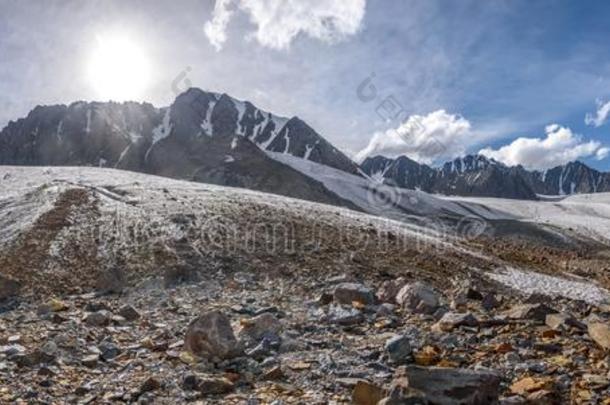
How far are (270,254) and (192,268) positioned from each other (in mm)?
4125

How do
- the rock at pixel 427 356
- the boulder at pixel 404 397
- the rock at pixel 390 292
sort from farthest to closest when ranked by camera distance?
the rock at pixel 390 292, the rock at pixel 427 356, the boulder at pixel 404 397

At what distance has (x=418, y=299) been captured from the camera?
1548cm

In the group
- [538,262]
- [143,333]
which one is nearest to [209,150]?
[538,262]

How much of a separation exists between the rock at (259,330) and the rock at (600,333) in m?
7.02

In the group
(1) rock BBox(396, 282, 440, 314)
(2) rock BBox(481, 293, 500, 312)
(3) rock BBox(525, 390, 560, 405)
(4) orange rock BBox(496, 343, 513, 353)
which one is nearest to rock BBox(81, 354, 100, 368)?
(1) rock BBox(396, 282, 440, 314)

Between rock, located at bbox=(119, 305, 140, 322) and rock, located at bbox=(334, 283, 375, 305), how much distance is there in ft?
21.3

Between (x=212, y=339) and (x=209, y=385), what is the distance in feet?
6.89

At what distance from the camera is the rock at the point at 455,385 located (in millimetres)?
8414

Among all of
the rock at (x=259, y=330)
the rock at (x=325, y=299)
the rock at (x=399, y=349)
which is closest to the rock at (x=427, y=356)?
the rock at (x=399, y=349)

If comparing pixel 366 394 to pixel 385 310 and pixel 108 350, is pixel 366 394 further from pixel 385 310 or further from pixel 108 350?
pixel 108 350

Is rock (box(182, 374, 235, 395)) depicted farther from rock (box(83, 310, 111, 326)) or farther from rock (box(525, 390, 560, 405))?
rock (box(83, 310, 111, 326))

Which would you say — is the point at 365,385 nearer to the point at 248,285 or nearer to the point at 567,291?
the point at 248,285

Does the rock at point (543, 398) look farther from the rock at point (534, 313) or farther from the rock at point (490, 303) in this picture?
the rock at point (490, 303)

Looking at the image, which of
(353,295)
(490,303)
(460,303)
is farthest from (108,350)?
(490,303)
